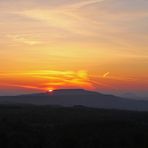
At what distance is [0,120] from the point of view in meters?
39.2

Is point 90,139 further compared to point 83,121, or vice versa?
point 83,121

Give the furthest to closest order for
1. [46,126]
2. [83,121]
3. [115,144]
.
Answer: [83,121] < [46,126] < [115,144]

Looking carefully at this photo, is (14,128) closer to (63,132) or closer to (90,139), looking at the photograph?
(63,132)

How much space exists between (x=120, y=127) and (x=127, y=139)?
4.48 metres

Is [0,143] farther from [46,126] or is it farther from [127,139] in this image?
[127,139]

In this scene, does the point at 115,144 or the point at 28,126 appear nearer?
the point at 115,144

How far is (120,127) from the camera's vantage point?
3641cm

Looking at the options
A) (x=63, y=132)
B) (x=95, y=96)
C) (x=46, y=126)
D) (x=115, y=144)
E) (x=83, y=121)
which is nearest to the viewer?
(x=115, y=144)

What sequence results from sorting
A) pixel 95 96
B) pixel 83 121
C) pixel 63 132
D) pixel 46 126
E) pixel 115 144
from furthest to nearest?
pixel 95 96 < pixel 83 121 < pixel 46 126 < pixel 63 132 < pixel 115 144

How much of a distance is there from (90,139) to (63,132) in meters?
3.47

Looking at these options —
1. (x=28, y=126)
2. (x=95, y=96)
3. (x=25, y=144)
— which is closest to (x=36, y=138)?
(x=25, y=144)

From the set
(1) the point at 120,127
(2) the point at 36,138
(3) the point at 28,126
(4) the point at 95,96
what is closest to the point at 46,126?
(3) the point at 28,126

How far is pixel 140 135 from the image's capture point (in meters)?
33.1

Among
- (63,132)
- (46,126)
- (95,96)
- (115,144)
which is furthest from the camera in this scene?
(95,96)
